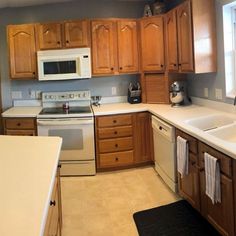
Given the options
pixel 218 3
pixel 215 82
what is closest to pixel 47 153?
pixel 215 82

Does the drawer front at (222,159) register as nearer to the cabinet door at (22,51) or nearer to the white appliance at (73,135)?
the white appliance at (73,135)

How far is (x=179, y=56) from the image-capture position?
147 inches

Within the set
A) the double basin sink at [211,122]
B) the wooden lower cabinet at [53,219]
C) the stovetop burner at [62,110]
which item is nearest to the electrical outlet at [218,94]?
the double basin sink at [211,122]

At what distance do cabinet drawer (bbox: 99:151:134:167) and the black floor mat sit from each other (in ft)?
3.86

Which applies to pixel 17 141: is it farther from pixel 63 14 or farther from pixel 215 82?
pixel 63 14

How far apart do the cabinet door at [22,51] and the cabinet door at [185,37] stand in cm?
196

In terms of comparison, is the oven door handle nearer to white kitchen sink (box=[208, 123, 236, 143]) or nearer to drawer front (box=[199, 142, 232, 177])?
white kitchen sink (box=[208, 123, 236, 143])

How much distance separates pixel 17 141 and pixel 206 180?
1472 mm

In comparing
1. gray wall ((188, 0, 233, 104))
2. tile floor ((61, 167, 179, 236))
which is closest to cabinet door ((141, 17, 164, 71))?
gray wall ((188, 0, 233, 104))

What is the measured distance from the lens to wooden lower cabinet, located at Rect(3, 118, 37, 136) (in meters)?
4.07

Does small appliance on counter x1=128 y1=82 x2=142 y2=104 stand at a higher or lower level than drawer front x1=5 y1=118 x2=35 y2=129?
higher

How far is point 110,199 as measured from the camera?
131 inches

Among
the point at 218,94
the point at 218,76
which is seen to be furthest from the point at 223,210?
the point at 218,76

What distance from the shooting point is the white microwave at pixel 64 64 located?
4184mm
